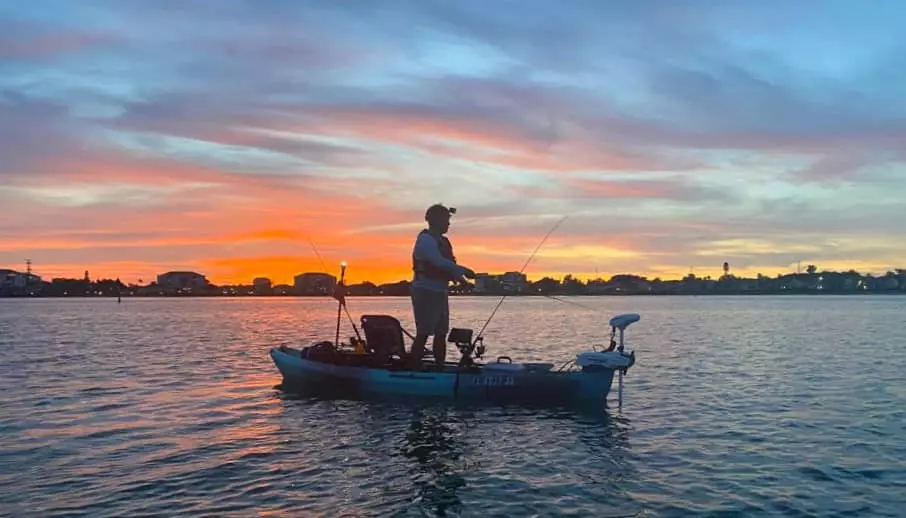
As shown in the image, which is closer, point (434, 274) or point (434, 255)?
point (434, 255)

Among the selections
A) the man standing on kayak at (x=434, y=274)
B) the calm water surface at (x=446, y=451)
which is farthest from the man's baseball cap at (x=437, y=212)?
the calm water surface at (x=446, y=451)

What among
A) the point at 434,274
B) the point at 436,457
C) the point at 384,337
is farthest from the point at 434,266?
the point at 436,457

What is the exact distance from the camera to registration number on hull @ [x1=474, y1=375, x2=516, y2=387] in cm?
1614

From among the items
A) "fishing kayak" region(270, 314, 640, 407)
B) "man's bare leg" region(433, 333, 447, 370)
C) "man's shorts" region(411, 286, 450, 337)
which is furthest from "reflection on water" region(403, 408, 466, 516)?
"man's shorts" region(411, 286, 450, 337)

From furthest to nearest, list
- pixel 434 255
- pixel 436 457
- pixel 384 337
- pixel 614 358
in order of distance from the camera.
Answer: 1. pixel 384 337
2. pixel 434 255
3. pixel 614 358
4. pixel 436 457

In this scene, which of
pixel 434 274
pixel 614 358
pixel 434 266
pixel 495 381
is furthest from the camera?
pixel 495 381

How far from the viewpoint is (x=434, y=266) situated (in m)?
15.8

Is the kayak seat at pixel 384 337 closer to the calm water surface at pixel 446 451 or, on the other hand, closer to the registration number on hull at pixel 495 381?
the calm water surface at pixel 446 451

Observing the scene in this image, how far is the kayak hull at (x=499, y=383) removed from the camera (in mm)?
15898

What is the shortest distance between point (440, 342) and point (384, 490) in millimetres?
6837

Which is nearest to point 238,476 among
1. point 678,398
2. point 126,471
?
point 126,471

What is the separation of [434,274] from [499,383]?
2.59m

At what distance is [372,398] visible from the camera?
17188 mm

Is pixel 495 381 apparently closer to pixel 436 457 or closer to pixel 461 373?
pixel 461 373
